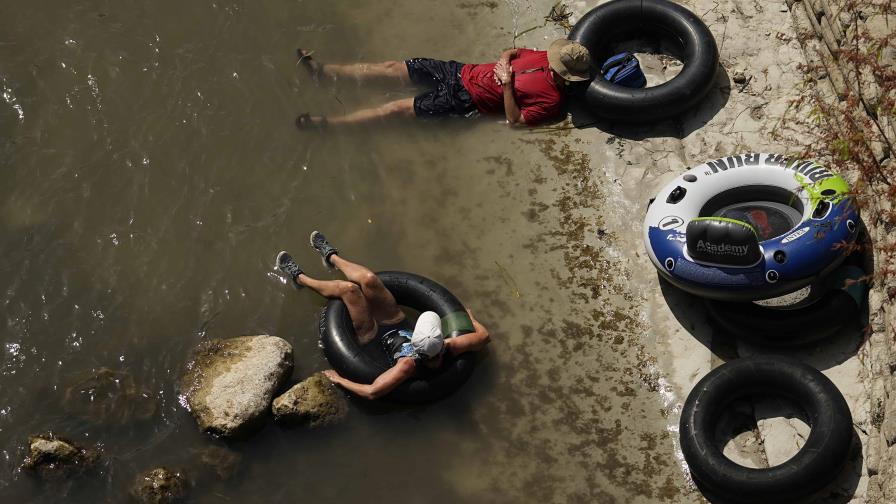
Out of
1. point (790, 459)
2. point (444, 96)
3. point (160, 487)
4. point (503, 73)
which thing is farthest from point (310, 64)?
point (790, 459)

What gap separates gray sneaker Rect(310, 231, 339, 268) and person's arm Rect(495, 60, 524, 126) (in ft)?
7.53

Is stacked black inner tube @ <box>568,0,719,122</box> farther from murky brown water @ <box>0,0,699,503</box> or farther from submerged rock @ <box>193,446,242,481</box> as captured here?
submerged rock @ <box>193,446,242,481</box>

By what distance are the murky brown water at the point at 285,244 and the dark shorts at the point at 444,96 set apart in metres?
0.19

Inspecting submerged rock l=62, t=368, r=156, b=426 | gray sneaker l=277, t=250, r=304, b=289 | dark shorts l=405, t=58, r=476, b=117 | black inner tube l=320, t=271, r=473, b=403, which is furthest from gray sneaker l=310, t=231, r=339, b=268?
submerged rock l=62, t=368, r=156, b=426

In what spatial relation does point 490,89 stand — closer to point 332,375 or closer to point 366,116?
point 366,116

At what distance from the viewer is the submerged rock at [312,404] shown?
7.91 meters

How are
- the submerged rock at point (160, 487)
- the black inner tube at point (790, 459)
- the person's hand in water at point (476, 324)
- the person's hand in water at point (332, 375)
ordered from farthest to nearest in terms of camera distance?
the person's hand in water at point (476, 324)
the person's hand in water at point (332, 375)
the submerged rock at point (160, 487)
the black inner tube at point (790, 459)

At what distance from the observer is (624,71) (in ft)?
31.1

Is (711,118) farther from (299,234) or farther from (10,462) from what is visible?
(10,462)

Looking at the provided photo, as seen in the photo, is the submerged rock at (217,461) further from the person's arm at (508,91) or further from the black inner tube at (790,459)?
the person's arm at (508,91)

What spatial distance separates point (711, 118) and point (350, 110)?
3.65 m

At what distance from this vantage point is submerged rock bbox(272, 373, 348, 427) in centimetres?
791

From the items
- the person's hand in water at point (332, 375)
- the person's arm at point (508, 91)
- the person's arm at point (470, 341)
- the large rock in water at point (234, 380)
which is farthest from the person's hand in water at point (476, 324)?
the person's arm at point (508, 91)

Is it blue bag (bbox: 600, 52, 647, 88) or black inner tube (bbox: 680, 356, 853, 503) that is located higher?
blue bag (bbox: 600, 52, 647, 88)
